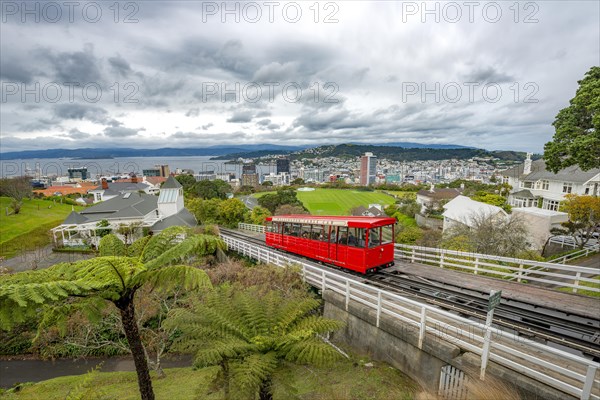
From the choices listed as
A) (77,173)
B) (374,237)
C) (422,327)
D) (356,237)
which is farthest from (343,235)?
(77,173)

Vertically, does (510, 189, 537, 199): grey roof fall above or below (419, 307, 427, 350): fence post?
above

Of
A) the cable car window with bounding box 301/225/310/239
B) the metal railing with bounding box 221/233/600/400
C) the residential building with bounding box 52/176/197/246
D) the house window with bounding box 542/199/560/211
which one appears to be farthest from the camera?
the house window with bounding box 542/199/560/211

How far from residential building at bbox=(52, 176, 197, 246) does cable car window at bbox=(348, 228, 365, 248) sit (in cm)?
2470

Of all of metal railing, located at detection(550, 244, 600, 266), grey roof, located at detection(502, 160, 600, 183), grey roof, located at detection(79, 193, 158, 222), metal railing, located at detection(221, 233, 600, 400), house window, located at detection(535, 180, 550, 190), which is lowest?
grey roof, located at detection(79, 193, 158, 222)

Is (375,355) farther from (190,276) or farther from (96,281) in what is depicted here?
(96,281)

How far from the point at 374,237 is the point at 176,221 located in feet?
92.6

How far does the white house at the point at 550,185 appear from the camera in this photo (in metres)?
29.3

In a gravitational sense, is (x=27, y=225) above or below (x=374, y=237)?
below

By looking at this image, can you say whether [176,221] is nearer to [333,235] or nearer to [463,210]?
[333,235]

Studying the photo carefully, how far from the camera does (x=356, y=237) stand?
36.7ft

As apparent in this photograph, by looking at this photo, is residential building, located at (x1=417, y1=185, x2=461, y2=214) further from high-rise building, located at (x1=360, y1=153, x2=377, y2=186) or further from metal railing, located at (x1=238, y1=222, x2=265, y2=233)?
high-rise building, located at (x1=360, y1=153, x2=377, y2=186)

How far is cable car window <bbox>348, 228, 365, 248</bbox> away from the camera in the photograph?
1093 cm

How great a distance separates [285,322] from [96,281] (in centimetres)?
374

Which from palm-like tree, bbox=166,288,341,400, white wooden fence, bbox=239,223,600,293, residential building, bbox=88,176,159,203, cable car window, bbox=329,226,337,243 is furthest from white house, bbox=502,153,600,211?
residential building, bbox=88,176,159,203
